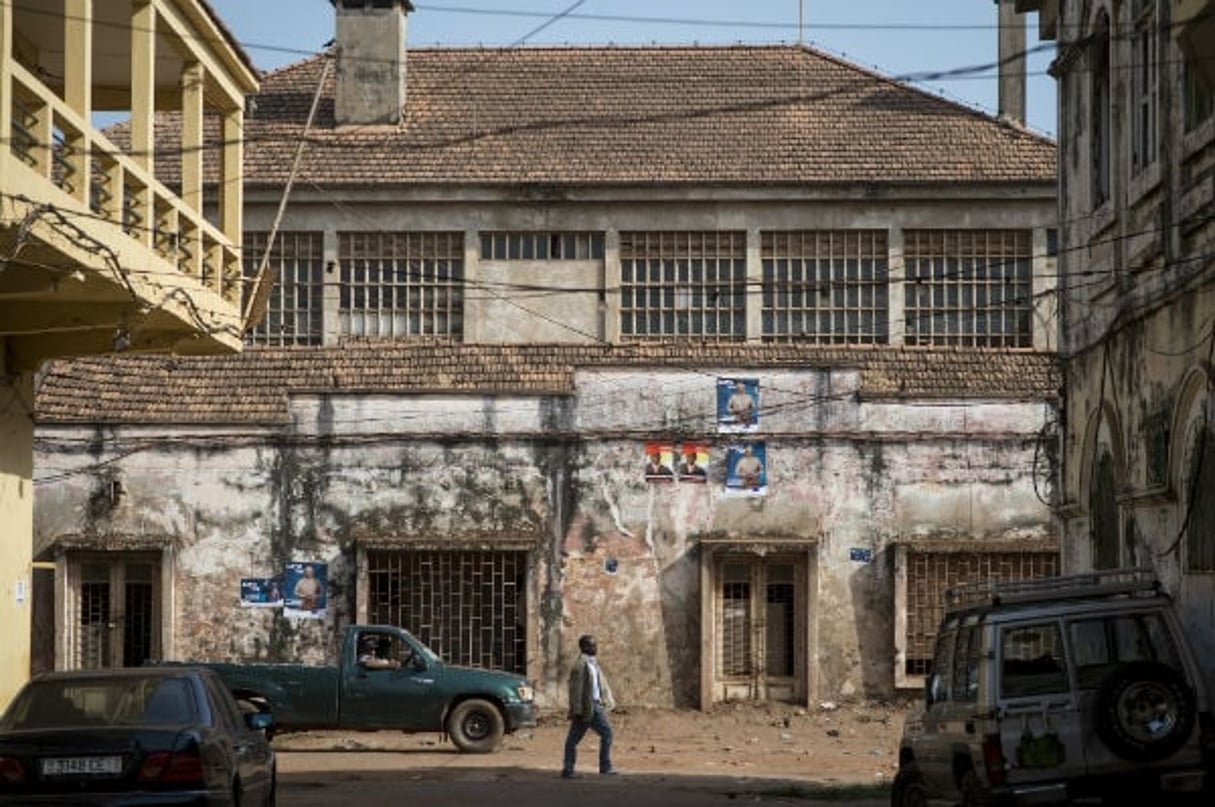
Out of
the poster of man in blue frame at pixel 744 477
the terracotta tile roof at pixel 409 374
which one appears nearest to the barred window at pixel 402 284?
the terracotta tile roof at pixel 409 374

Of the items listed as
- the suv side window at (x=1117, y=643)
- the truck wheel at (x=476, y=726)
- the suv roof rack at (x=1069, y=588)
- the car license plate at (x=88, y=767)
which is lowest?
the truck wheel at (x=476, y=726)

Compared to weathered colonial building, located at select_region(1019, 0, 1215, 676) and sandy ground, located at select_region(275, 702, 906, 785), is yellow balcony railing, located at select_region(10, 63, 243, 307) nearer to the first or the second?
sandy ground, located at select_region(275, 702, 906, 785)

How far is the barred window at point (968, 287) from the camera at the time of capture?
40.5 metres

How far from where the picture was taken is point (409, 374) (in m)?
33.5

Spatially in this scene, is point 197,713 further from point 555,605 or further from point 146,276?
point 555,605

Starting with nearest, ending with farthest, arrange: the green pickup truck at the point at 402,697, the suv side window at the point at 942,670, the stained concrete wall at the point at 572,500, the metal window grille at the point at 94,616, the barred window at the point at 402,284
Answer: the suv side window at the point at 942,670
the green pickup truck at the point at 402,697
the metal window grille at the point at 94,616
the stained concrete wall at the point at 572,500
the barred window at the point at 402,284

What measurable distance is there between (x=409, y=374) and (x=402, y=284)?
26.3ft

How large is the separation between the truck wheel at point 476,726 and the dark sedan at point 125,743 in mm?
12150

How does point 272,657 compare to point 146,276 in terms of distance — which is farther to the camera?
point 272,657

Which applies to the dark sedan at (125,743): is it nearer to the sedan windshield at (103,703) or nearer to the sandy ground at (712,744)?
the sedan windshield at (103,703)

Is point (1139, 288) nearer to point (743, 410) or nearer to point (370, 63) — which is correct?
point (743, 410)

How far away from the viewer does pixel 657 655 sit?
32031 mm

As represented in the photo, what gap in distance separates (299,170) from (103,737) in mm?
27692

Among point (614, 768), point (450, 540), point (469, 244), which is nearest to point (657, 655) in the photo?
point (450, 540)
